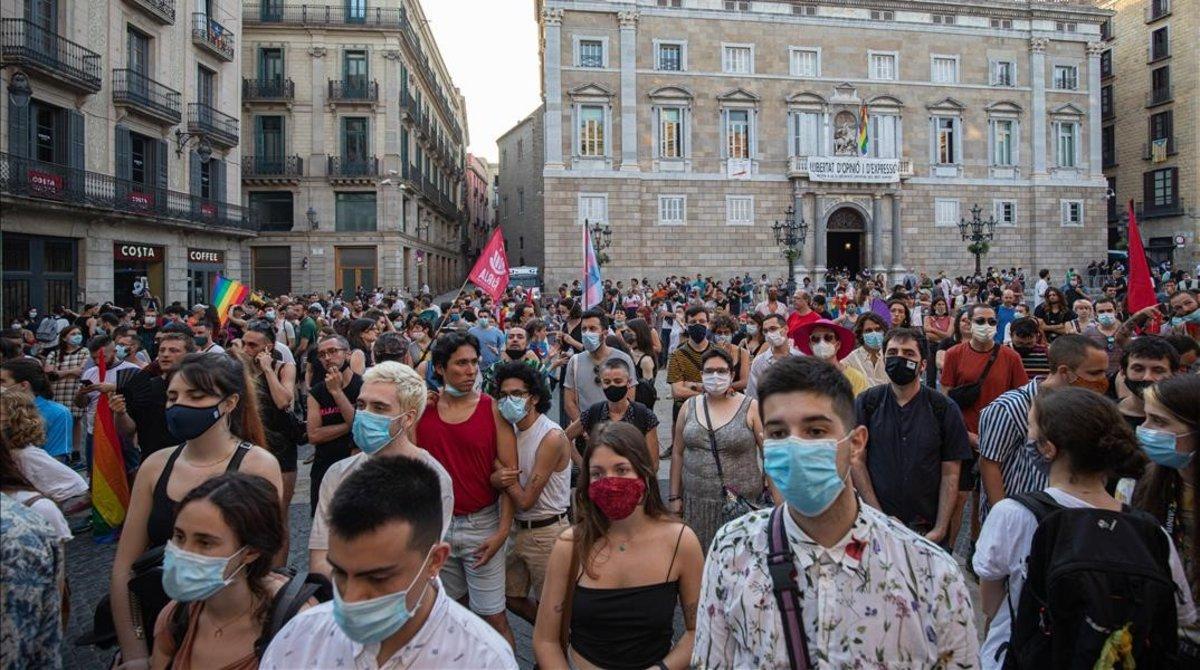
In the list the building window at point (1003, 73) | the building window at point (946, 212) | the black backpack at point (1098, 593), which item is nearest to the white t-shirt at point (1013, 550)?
the black backpack at point (1098, 593)

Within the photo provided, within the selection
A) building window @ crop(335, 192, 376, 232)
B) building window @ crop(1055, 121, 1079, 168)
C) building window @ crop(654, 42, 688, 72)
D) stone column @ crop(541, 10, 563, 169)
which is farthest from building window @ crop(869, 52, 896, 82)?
building window @ crop(335, 192, 376, 232)

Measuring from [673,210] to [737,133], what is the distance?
4555 mm

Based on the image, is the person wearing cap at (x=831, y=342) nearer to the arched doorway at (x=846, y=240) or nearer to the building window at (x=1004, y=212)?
the arched doorway at (x=846, y=240)

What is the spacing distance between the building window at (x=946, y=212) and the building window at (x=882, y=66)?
20.3 ft

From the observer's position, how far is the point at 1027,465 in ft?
13.7

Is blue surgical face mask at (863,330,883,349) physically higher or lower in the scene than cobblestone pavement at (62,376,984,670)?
higher

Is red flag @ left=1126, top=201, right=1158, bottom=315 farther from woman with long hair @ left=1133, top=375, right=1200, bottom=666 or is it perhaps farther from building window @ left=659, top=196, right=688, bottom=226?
building window @ left=659, top=196, right=688, bottom=226

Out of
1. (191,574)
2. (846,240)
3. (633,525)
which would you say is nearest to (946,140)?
(846,240)

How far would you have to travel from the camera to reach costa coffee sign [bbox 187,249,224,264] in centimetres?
2584

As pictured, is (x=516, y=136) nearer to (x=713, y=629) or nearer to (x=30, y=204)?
(x=30, y=204)

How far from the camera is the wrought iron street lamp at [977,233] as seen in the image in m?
28.8

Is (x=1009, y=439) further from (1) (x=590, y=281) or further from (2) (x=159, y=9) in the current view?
(2) (x=159, y=9)

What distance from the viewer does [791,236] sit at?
30.2 metres

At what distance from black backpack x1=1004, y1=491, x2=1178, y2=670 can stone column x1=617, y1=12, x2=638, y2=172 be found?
31666mm
